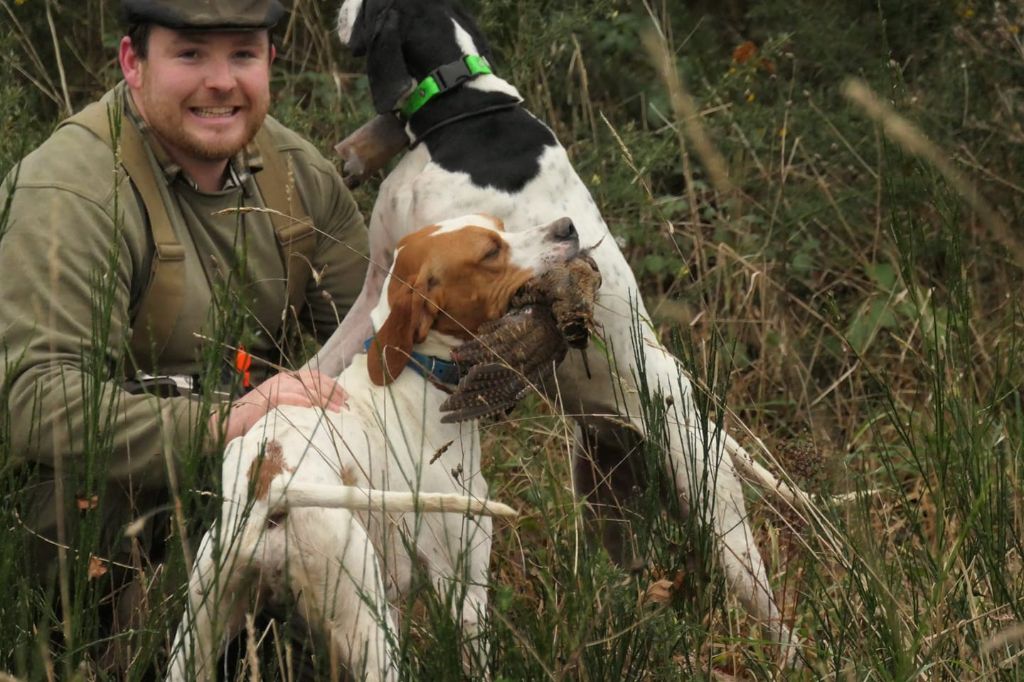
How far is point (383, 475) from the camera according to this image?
141 inches

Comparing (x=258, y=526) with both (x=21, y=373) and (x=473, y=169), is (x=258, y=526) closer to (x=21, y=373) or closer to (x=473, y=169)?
(x=21, y=373)

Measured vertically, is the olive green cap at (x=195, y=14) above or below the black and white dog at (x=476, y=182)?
above

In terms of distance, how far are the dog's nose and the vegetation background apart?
0.25m

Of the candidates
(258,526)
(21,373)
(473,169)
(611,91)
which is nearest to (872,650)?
(258,526)

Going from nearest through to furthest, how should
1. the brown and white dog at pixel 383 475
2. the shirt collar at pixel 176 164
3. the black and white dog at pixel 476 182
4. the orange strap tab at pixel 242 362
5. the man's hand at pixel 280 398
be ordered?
the orange strap tab at pixel 242 362 → the brown and white dog at pixel 383 475 → the man's hand at pixel 280 398 → the black and white dog at pixel 476 182 → the shirt collar at pixel 176 164

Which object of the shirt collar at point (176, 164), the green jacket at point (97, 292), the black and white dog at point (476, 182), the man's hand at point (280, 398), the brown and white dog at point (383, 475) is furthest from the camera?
the shirt collar at point (176, 164)

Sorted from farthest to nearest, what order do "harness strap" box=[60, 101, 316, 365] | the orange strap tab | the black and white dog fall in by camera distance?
the black and white dog → "harness strap" box=[60, 101, 316, 365] → the orange strap tab

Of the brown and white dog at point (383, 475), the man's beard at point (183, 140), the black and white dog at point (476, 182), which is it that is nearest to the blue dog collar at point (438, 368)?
the brown and white dog at point (383, 475)

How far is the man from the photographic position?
3670mm

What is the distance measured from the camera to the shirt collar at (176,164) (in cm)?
434

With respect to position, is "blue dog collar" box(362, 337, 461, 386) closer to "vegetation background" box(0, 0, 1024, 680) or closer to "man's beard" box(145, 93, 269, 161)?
"vegetation background" box(0, 0, 1024, 680)

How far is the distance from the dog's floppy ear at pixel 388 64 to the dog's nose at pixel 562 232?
873 millimetres

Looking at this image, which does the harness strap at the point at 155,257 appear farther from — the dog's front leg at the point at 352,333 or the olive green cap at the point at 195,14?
the dog's front leg at the point at 352,333

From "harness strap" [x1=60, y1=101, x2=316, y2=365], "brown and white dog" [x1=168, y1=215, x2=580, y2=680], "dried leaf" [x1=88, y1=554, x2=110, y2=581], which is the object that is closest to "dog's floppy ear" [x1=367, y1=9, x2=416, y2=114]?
"harness strap" [x1=60, y1=101, x2=316, y2=365]
